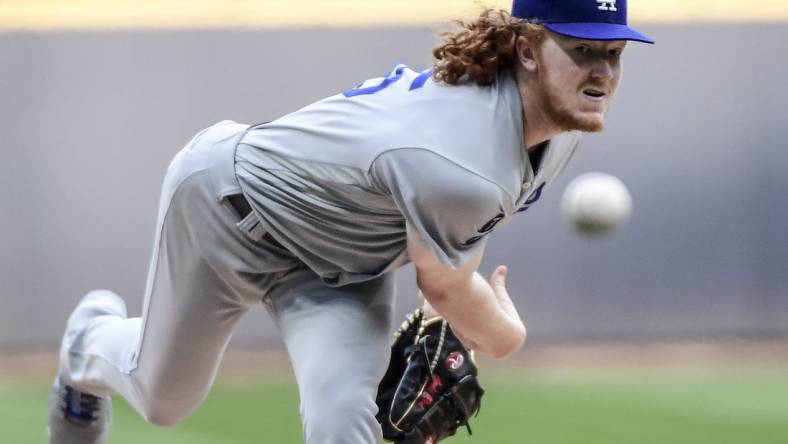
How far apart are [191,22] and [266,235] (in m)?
4.06

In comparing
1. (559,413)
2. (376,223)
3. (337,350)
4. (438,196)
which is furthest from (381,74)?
(438,196)

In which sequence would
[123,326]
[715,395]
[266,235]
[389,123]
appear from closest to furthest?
[389,123] < [266,235] < [123,326] < [715,395]

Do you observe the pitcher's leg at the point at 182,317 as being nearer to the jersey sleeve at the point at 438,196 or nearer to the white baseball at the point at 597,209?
the jersey sleeve at the point at 438,196

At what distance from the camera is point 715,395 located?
18.8 feet

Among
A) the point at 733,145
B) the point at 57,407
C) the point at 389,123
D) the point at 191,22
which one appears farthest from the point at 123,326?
the point at 733,145

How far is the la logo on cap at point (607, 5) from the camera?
2799 mm

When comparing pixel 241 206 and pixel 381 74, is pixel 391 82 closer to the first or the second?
pixel 241 206

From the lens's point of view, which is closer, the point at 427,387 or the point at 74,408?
the point at 427,387

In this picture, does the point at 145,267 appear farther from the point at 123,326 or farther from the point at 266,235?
the point at 266,235

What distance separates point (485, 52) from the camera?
2891 millimetres

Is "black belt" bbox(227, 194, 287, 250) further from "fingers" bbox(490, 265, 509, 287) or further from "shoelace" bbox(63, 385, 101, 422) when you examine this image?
"shoelace" bbox(63, 385, 101, 422)

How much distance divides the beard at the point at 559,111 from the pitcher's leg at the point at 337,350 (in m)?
0.68

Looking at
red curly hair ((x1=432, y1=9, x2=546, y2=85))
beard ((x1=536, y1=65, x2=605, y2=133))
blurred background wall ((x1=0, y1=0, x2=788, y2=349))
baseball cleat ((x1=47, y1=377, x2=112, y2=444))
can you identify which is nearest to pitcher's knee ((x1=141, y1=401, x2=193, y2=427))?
baseball cleat ((x1=47, y1=377, x2=112, y2=444))

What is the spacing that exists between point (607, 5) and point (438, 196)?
598 millimetres
